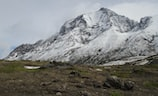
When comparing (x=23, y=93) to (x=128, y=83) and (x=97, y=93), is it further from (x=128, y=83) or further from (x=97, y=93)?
(x=128, y=83)

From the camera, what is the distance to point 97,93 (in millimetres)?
41062

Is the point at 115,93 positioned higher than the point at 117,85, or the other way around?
the point at 117,85

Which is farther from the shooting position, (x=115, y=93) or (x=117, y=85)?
(x=117, y=85)

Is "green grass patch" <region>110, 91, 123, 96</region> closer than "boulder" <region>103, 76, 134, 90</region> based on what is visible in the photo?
Yes

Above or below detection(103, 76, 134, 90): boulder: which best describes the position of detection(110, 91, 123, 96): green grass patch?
below

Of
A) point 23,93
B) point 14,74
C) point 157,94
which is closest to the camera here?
point 23,93

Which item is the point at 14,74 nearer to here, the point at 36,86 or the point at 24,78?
the point at 24,78

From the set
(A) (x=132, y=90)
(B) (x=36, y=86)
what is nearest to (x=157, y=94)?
(A) (x=132, y=90)

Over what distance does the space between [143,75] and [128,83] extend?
1778cm

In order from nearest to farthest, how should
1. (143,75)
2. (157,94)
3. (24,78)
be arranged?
(157,94), (24,78), (143,75)

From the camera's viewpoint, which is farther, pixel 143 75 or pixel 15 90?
pixel 143 75

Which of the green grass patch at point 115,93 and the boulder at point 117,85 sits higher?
the boulder at point 117,85

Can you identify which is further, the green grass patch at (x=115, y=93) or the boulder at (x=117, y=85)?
the boulder at (x=117, y=85)

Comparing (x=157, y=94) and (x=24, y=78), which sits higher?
(x=24, y=78)
